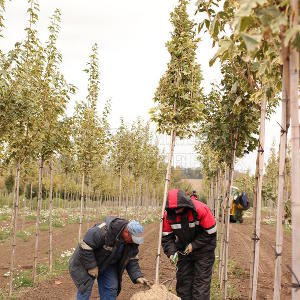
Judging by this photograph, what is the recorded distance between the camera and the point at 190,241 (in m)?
6.05

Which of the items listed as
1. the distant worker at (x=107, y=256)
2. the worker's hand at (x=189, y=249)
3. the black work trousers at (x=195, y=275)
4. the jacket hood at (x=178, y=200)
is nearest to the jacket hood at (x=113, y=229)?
the distant worker at (x=107, y=256)

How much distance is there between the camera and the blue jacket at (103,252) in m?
5.02

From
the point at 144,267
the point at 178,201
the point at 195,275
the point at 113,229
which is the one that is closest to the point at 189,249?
the point at 195,275

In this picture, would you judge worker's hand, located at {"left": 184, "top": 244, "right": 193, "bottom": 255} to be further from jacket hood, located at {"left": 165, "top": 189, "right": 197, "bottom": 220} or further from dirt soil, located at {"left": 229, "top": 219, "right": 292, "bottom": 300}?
dirt soil, located at {"left": 229, "top": 219, "right": 292, "bottom": 300}

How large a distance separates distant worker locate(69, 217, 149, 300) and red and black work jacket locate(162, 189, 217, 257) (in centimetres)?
73

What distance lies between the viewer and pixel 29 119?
8.06 metres

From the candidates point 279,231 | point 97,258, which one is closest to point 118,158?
point 97,258

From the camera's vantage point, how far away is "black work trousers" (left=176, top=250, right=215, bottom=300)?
5.89 metres

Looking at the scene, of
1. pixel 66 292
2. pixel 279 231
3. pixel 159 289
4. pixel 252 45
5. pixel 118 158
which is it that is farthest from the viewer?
pixel 118 158

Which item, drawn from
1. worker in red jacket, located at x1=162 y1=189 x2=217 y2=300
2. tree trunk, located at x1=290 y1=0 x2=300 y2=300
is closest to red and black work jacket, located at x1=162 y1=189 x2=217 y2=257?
worker in red jacket, located at x1=162 y1=189 x2=217 y2=300

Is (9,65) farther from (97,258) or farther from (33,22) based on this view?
(97,258)

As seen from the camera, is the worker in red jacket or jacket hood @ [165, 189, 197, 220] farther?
the worker in red jacket

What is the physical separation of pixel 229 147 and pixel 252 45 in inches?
196

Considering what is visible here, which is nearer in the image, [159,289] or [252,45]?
[252,45]
